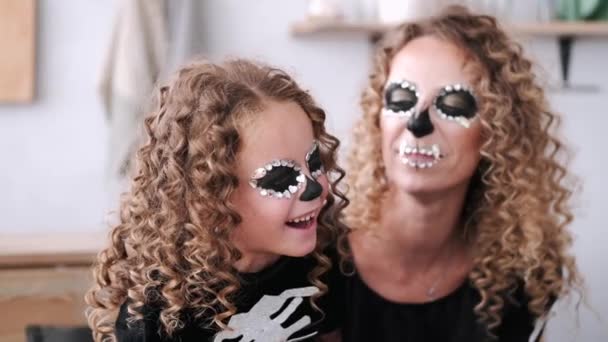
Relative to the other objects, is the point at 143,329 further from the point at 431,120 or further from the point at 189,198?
the point at 431,120

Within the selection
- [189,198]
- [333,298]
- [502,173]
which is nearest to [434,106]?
[502,173]

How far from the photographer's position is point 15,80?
1976mm

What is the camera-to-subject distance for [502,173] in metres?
1.24

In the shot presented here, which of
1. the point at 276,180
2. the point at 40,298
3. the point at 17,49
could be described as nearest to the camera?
the point at 276,180

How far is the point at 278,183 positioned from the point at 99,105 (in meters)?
1.25

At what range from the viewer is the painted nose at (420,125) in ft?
3.83

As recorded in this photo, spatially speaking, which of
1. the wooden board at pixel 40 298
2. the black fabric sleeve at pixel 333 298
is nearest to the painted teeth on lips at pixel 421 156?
the black fabric sleeve at pixel 333 298

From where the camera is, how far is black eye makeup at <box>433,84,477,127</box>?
1.18 metres

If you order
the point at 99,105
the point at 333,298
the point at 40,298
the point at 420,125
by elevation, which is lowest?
the point at 40,298

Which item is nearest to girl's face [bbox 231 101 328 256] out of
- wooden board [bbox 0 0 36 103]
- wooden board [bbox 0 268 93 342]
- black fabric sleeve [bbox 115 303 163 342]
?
black fabric sleeve [bbox 115 303 163 342]

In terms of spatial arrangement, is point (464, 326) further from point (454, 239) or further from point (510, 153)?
point (510, 153)

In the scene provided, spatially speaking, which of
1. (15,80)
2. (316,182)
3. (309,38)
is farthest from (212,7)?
(316,182)

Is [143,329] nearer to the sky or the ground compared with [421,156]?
nearer to the ground

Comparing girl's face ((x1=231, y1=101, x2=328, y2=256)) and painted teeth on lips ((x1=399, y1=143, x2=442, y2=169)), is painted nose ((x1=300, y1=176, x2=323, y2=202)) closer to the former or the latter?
girl's face ((x1=231, y1=101, x2=328, y2=256))
